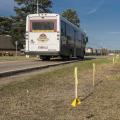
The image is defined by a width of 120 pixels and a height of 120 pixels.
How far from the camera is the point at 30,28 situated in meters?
33.4

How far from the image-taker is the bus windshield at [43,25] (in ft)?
107

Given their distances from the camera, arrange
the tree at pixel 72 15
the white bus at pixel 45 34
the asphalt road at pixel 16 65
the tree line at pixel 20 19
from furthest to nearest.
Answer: the tree at pixel 72 15
the tree line at pixel 20 19
the white bus at pixel 45 34
the asphalt road at pixel 16 65

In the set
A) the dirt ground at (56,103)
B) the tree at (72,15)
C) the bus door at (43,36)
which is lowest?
the dirt ground at (56,103)

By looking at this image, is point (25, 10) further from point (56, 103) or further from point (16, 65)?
point (56, 103)

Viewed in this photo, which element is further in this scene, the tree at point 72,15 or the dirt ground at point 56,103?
the tree at point 72,15

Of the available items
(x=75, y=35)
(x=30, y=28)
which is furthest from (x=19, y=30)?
(x=30, y=28)

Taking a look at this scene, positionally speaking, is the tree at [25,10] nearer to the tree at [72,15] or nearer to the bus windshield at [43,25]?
the tree at [72,15]

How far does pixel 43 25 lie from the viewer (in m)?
33.0

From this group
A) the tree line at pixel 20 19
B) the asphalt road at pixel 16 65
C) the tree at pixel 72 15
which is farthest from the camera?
the tree at pixel 72 15

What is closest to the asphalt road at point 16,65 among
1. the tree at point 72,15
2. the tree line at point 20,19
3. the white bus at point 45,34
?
the white bus at point 45,34

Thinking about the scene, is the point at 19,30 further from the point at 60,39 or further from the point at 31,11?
the point at 60,39

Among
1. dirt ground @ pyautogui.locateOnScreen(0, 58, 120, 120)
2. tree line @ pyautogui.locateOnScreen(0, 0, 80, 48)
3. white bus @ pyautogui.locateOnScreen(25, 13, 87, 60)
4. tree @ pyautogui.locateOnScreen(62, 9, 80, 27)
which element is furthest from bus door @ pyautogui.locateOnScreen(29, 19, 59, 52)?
tree @ pyautogui.locateOnScreen(62, 9, 80, 27)

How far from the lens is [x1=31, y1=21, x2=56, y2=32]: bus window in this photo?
32.7 m

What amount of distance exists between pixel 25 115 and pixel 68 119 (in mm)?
944
